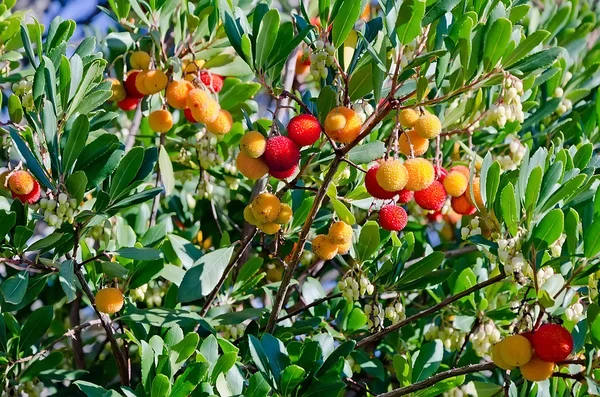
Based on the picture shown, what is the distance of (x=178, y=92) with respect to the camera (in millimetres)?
1780

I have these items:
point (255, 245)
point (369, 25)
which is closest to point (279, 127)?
point (369, 25)

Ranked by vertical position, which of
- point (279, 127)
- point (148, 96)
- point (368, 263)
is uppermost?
point (279, 127)

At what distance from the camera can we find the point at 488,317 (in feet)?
6.03

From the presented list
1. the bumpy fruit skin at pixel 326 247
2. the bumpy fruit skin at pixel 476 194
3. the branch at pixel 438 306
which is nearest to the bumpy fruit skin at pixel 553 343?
the branch at pixel 438 306

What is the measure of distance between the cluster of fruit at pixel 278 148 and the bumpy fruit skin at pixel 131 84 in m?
0.64

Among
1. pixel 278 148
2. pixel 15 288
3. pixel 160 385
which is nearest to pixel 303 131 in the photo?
pixel 278 148

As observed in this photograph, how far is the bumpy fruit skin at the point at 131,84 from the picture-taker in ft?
6.53

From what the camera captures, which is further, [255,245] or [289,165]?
[255,245]

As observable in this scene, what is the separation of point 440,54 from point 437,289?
83 centimetres

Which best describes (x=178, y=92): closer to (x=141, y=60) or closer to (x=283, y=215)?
(x=141, y=60)

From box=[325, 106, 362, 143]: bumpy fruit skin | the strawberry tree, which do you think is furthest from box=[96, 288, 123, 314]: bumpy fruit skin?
box=[325, 106, 362, 143]: bumpy fruit skin

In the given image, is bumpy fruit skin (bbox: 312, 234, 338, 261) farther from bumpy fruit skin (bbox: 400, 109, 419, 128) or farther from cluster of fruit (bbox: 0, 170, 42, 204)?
cluster of fruit (bbox: 0, 170, 42, 204)

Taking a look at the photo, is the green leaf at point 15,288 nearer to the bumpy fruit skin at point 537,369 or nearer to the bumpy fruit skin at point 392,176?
the bumpy fruit skin at point 392,176

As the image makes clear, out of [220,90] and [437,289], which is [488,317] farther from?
[220,90]
